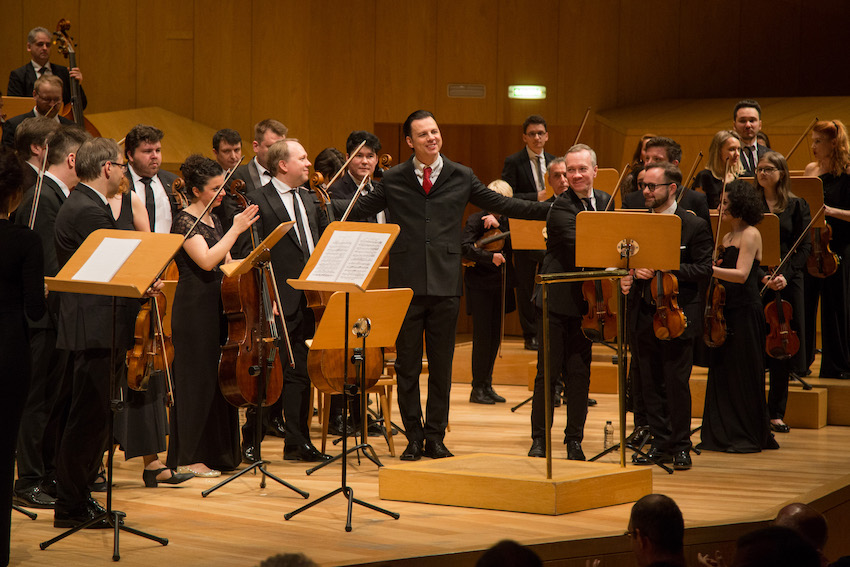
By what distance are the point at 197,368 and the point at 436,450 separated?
1.15m

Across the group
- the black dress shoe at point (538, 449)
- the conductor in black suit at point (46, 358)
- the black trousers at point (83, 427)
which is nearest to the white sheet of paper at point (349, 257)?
the black trousers at point (83, 427)

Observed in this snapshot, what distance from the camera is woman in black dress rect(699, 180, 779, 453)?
5.40m

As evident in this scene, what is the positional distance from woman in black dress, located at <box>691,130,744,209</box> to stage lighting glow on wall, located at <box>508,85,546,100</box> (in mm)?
3225

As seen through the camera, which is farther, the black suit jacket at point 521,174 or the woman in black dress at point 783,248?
the black suit jacket at point 521,174

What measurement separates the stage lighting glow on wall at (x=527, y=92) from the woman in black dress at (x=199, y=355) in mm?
5120

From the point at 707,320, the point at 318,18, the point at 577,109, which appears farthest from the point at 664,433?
the point at 318,18

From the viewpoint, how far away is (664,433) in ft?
16.9

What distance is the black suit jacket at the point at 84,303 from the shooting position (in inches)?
148

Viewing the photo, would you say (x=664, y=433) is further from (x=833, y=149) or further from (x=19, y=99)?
(x=19, y=99)

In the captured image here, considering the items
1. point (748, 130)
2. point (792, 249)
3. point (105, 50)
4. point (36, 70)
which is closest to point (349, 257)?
point (792, 249)

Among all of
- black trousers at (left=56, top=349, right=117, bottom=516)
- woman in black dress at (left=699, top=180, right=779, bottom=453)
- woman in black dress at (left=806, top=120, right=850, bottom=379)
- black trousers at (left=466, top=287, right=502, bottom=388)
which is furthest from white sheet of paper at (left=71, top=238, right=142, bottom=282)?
woman in black dress at (left=806, top=120, right=850, bottom=379)

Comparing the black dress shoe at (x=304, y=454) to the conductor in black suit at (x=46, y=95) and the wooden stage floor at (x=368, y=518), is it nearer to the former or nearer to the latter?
the wooden stage floor at (x=368, y=518)

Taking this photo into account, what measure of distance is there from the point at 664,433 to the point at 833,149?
7.73 feet

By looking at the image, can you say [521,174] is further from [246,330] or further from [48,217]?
[48,217]
